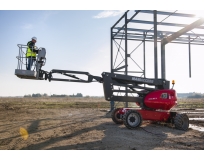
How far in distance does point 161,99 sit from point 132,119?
5.93 ft

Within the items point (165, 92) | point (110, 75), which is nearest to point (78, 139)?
point (110, 75)

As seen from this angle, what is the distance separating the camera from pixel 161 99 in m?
10.2

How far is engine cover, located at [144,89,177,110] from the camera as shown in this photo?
10203mm

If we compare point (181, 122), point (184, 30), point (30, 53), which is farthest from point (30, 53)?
point (184, 30)

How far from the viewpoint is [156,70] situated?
12148 mm

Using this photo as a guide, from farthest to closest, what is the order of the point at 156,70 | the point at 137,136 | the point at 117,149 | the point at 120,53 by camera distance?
the point at 120,53 < the point at 156,70 < the point at 137,136 < the point at 117,149

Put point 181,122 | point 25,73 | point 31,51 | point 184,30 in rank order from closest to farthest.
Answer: point 25,73 < point 31,51 < point 181,122 < point 184,30

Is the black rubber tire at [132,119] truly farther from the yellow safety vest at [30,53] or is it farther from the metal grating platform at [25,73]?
the yellow safety vest at [30,53]

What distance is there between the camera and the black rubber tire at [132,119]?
9.34m

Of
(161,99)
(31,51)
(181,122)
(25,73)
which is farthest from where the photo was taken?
(161,99)

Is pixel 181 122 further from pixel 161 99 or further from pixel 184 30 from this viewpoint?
pixel 184 30

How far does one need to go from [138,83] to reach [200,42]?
11.8 metres

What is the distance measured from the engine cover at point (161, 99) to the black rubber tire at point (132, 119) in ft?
3.96

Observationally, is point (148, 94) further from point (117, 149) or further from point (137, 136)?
point (117, 149)
